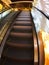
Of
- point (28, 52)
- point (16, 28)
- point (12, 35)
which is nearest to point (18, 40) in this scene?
point (12, 35)

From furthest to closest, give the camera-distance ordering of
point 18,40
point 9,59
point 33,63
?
1. point 18,40
2. point 9,59
3. point 33,63

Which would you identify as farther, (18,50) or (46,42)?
(18,50)

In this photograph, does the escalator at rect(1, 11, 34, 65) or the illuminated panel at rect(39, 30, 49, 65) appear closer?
the illuminated panel at rect(39, 30, 49, 65)

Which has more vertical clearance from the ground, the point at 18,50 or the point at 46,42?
the point at 46,42

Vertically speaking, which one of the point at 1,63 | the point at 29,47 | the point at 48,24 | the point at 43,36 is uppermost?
the point at 48,24

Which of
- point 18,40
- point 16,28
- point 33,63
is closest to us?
point 33,63

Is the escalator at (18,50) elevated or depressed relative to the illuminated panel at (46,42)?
depressed

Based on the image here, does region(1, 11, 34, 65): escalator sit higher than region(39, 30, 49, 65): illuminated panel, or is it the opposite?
region(39, 30, 49, 65): illuminated panel

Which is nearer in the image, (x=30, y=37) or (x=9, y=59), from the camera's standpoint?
(x=9, y=59)

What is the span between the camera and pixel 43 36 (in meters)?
2.12

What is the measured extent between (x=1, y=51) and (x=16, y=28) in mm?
983

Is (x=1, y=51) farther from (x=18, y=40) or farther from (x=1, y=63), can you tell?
(x=18, y=40)

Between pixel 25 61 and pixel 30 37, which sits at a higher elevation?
pixel 30 37

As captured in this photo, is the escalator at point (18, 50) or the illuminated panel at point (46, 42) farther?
the escalator at point (18, 50)
